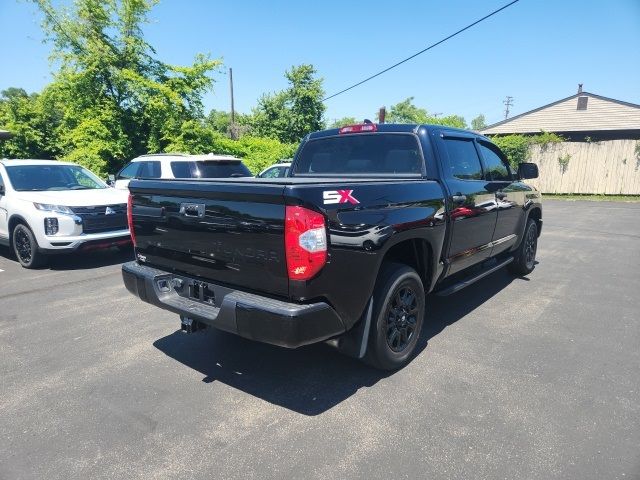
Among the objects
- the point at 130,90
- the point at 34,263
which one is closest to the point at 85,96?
the point at 130,90

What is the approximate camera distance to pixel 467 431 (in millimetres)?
2652

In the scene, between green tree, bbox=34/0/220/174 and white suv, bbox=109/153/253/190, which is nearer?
white suv, bbox=109/153/253/190

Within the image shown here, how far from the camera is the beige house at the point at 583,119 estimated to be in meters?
28.5

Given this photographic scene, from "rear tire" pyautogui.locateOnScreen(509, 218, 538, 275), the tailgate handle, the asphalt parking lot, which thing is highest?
the tailgate handle

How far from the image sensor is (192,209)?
302cm

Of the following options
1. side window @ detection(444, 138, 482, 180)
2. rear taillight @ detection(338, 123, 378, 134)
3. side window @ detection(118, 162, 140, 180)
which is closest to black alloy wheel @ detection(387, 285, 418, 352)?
side window @ detection(444, 138, 482, 180)

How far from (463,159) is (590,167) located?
20.6 m

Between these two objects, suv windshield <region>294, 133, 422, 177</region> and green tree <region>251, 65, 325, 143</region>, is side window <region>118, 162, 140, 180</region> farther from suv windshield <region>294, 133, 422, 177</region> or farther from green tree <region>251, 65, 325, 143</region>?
green tree <region>251, 65, 325, 143</region>

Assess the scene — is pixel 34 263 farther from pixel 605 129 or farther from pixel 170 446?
pixel 605 129

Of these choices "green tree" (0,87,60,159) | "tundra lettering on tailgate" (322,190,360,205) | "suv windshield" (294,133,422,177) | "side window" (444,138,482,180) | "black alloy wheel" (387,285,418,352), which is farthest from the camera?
"green tree" (0,87,60,159)

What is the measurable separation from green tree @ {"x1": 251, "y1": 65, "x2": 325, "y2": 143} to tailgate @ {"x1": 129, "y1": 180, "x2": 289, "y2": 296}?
2810 centimetres

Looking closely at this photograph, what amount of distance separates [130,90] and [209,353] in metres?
16.2

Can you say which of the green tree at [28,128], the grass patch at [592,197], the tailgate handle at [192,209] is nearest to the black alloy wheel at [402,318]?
the tailgate handle at [192,209]

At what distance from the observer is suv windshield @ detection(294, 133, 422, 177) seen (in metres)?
4.00
